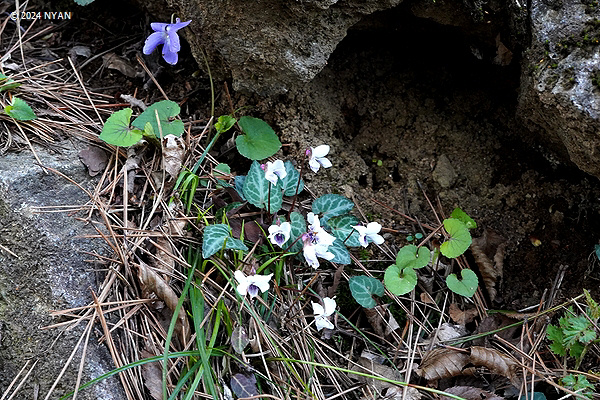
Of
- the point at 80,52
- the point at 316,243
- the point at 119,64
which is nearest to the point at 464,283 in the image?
the point at 316,243

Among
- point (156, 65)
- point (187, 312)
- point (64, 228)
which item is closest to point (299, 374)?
point (187, 312)

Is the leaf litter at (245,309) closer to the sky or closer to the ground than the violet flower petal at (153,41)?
closer to the ground

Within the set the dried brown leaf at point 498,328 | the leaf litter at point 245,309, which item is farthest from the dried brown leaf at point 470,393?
the dried brown leaf at point 498,328

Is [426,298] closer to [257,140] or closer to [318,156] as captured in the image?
[318,156]

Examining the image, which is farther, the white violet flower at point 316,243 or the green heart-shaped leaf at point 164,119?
the green heart-shaped leaf at point 164,119

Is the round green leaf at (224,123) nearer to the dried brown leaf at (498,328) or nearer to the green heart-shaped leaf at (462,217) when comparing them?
the green heart-shaped leaf at (462,217)

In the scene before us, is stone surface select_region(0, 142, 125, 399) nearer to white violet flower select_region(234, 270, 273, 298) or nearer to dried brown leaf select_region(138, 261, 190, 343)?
dried brown leaf select_region(138, 261, 190, 343)

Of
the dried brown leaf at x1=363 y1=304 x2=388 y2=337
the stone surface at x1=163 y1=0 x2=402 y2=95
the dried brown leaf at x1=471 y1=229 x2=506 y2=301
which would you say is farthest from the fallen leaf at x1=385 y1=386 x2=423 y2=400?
the stone surface at x1=163 y1=0 x2=402 y2=95
